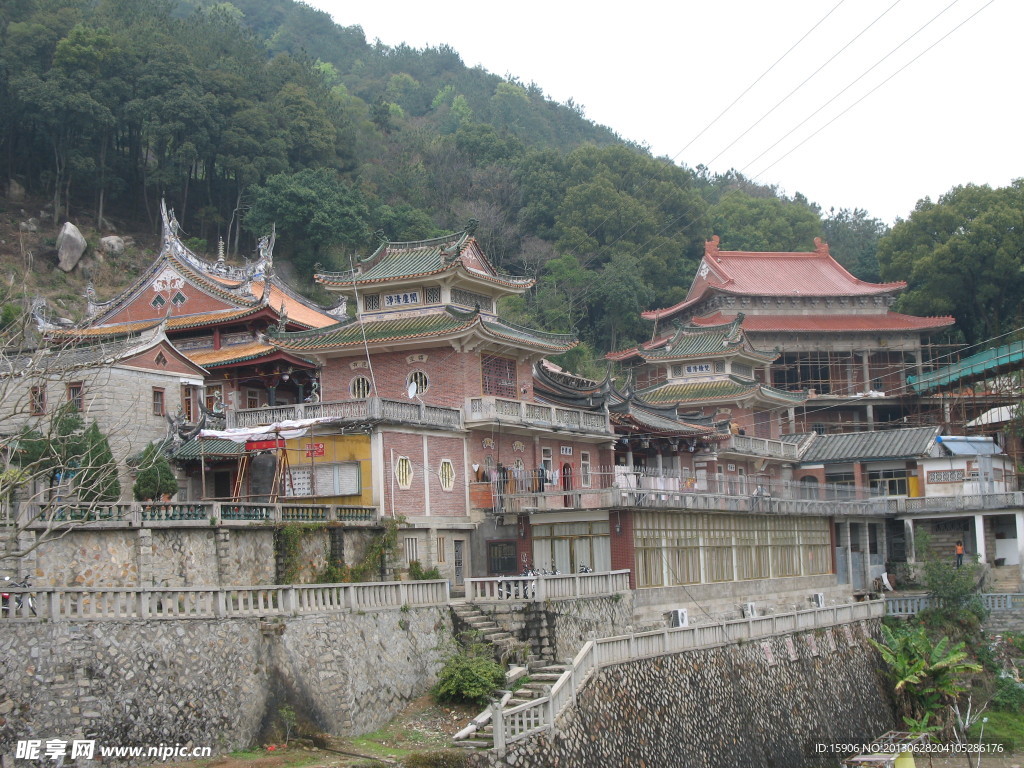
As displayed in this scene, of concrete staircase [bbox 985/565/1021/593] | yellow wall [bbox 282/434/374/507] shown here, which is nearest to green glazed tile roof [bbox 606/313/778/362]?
concrete staircase [bbox 985/565/1021/593]

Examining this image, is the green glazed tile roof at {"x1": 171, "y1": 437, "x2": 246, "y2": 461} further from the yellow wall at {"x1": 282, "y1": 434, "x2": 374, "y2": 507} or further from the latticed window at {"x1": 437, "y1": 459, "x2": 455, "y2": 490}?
the latticed window at {"x1": 437, "y1": 459, "x2": 455, "y2": 490}

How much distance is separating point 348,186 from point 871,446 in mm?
42330

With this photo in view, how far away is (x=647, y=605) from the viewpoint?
35281mm

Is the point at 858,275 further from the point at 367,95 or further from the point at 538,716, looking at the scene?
the point at 538,716

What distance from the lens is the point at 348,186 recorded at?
274 ft

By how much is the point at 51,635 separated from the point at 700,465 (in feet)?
127

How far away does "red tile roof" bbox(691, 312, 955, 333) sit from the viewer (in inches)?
2975

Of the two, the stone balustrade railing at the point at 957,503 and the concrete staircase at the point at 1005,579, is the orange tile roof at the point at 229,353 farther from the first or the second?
the concrete staircase at the point at 1005,579

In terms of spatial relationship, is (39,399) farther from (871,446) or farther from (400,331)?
(871,446)

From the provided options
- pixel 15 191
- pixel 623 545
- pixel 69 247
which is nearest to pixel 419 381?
pixel 623 545

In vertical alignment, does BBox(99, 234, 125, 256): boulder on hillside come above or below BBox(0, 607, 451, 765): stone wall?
above

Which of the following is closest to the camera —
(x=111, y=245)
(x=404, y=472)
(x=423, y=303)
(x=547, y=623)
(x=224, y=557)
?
(x=224, y=557)

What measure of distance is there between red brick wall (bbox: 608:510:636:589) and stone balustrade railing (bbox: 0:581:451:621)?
27.7 ft

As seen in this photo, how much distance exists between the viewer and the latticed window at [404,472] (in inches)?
1374
